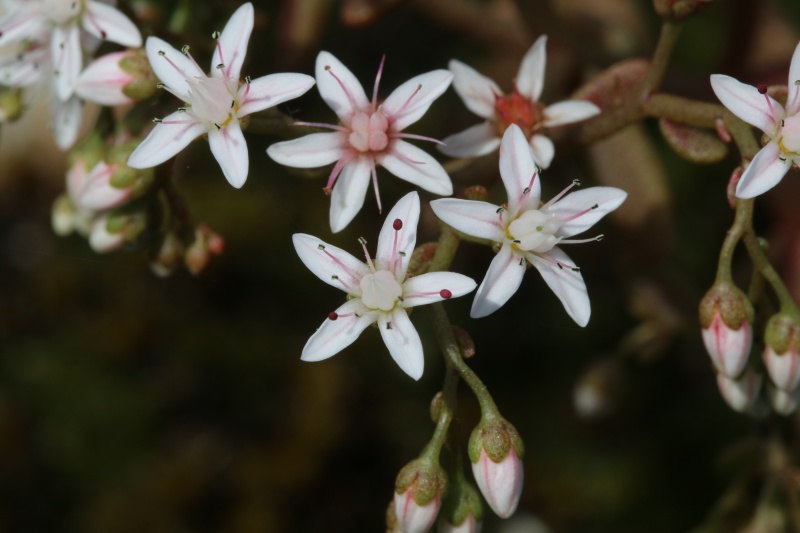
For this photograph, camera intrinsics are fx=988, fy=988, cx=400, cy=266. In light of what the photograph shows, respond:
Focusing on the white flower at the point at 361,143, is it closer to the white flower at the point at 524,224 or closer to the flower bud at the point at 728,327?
the white flower at the point at 524,224

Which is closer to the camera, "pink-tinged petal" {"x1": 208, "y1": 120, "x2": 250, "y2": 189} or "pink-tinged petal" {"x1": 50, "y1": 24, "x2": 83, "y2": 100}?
"pink-tinged petal" {"x1": 208, "y1": 120, "x2": 250, "y2": 189}

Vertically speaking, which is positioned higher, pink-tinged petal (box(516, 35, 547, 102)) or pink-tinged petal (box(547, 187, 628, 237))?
pink-tinged petal (box(516, 35, 547, 102))

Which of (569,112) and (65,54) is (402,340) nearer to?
(569,112)

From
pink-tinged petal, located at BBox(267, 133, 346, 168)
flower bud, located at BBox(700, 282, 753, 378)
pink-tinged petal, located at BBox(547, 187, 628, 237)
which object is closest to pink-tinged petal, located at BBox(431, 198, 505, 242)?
pink-tinged petal, located at BBox(547, 187, 628, 237)

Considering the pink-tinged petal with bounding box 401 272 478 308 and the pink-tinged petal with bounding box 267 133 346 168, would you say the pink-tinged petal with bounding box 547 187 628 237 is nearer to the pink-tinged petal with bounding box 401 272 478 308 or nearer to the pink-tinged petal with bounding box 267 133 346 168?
the pink-tinged petal with bounding box 401 272 478 308

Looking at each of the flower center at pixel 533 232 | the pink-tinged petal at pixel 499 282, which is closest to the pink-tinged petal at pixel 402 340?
the pink-tinged petal at pixel 499 282

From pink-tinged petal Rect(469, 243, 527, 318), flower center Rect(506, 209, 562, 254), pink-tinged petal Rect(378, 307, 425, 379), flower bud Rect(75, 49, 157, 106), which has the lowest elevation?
pink-tinged petal Rect(378, 307, 425, 379)
